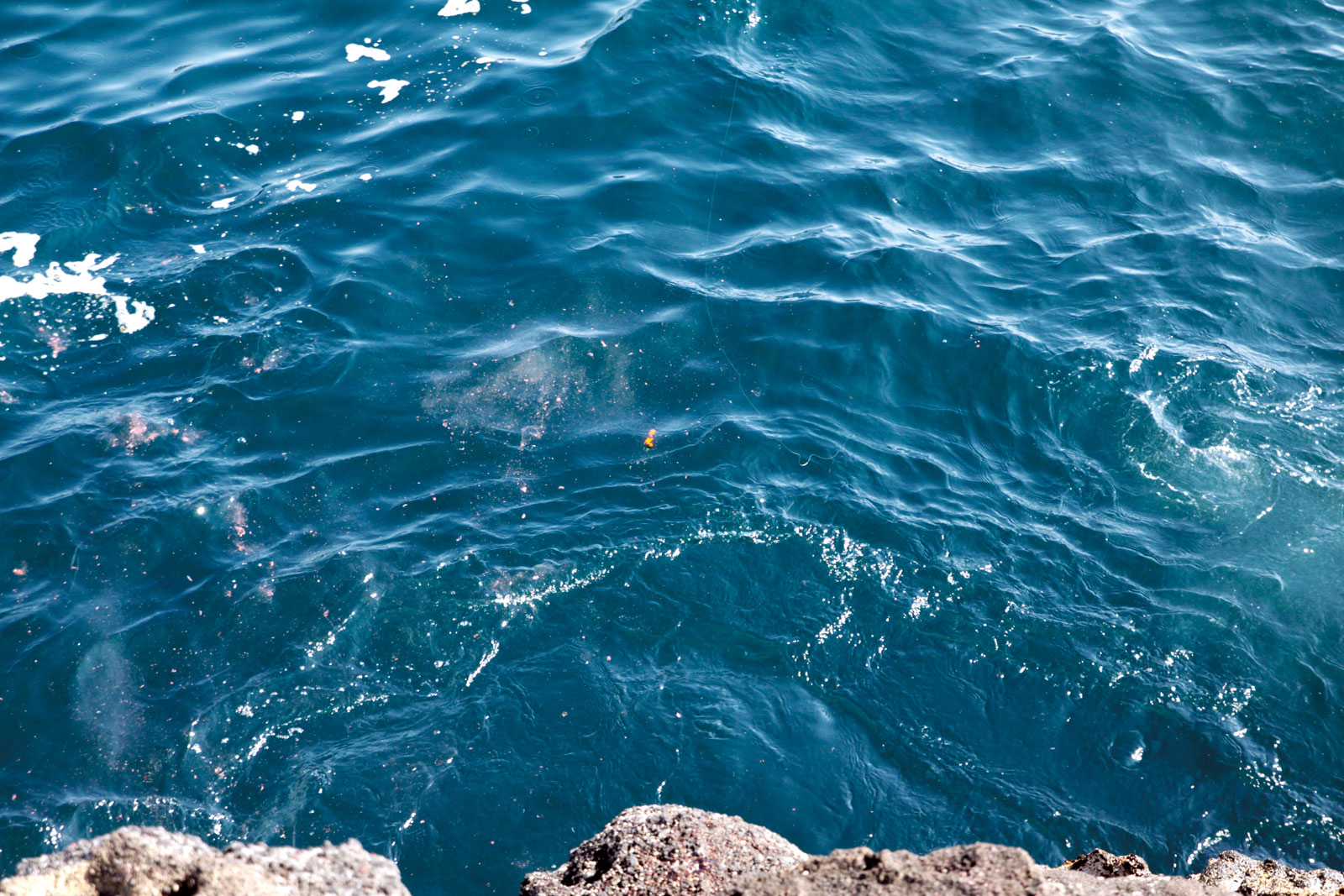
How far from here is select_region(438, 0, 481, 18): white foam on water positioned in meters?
13.3

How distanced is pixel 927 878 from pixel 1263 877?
2.98 m

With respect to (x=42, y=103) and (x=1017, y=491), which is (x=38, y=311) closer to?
(x=42, y=103)

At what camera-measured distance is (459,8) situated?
1345cm

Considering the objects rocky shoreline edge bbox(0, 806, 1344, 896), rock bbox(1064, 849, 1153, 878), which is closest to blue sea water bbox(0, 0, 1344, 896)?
rock bbox(1064, 849, 1153, 878)

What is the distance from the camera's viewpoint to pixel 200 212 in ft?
33.8

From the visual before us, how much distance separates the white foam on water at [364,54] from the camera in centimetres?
1262

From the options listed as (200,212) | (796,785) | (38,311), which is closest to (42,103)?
(200,212)

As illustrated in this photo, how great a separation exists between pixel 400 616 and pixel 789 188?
6410 millimetres

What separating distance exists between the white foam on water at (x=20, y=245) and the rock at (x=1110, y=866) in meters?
10.2

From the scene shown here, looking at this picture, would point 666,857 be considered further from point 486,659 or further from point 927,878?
point 486,659

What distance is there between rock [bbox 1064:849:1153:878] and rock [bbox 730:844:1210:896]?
54.0 inches

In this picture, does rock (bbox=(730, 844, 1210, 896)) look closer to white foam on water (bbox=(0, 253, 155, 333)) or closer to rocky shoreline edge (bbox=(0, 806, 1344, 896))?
rocky shoreline edge (bbox=(0, 806, 1344, 896))

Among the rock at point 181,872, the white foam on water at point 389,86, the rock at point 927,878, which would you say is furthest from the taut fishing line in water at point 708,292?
the rock at point 181,872

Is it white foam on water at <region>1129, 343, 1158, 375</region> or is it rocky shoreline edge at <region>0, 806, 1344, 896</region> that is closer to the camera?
rocky shoreline edge at <region>0, 806, 1344, 896</region>
